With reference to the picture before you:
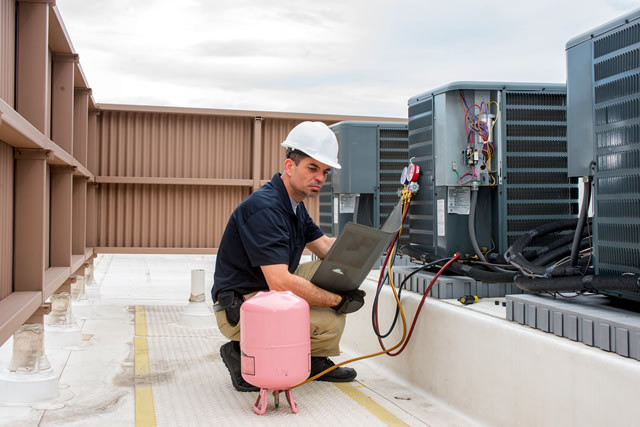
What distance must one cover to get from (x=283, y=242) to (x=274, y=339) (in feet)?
1.90

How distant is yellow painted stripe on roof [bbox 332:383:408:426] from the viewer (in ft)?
10.5

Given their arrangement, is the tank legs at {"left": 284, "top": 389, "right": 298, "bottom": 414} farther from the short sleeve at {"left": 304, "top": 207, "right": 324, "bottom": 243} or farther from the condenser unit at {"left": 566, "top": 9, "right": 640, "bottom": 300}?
the condenser unit at {"left": 566, "top": 9, "right": 640, "bottom": 300}

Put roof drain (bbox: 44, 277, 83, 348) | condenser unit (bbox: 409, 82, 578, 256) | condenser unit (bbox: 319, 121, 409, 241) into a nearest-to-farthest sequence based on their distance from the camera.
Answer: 1. condenser unit (bbox: 409, 82, 578, 256)
2. roof drain (bbox: 44, 277, 83, 348)
3. condenser unit (bbox: 319, 121, 409, 241)

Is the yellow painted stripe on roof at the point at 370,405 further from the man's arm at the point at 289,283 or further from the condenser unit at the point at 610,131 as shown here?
the condenser unit at the point at 610,131

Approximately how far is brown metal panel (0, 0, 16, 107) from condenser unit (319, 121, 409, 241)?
3469 millimetres

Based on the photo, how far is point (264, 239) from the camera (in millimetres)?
3359

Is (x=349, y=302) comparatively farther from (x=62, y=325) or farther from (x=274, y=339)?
(x=62, y=325)

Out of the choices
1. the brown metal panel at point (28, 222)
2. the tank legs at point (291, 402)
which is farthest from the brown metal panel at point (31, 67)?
the tank legs at point (291, 402)

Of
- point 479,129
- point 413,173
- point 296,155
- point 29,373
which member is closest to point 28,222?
point 29,373

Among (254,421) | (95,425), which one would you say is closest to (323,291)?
(254,421)

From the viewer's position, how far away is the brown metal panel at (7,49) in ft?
10.6

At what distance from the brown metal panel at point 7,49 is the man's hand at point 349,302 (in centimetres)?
217

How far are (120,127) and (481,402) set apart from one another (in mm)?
9336

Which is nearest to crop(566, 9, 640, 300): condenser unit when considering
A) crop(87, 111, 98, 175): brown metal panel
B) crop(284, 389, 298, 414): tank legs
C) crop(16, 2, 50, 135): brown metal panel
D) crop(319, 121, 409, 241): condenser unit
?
crop(284, 389, 298, 414): tank legs
